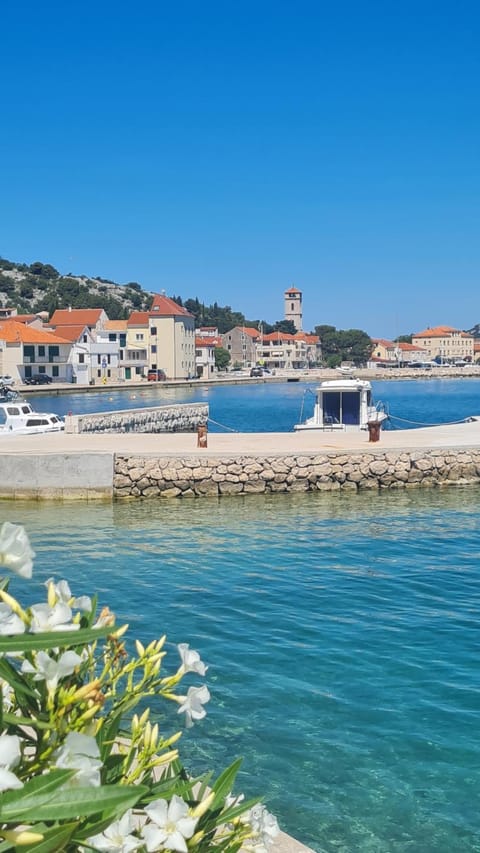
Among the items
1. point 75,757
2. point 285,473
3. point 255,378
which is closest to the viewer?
point 75,757

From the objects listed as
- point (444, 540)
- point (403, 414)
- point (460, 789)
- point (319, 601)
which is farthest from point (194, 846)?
point (403, 414)

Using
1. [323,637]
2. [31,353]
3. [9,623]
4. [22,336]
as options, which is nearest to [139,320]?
[31,353]

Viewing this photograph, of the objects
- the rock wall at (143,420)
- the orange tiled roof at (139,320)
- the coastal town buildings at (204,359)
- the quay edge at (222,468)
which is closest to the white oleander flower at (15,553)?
the quay edge at (222,468)

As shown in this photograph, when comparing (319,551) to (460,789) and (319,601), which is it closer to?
(319,601)

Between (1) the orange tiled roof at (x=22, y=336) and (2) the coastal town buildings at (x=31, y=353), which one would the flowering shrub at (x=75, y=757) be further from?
(1) the orange tiled roof at (x=22, y=336)

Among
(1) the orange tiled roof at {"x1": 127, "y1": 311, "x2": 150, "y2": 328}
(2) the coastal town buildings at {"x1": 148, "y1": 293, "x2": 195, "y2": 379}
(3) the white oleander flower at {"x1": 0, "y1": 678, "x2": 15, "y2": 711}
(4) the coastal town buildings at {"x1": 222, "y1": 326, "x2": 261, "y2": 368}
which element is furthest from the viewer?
(4) the coastal town buildings at {"x1": 222, "y1": 326, "x2": 261, "y2": 368}

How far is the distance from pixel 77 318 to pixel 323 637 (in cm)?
12330

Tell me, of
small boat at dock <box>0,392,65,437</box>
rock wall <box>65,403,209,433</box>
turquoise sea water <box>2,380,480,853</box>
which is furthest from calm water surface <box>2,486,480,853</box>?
small boat at dock <box>0,392,65,437</box>

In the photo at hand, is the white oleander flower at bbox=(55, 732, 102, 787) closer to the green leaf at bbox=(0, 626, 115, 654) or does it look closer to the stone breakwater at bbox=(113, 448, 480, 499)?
the green leaf at bbox=(0, 626, 115, 654)

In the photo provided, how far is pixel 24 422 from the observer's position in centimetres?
3522

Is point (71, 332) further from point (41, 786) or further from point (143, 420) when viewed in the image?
point (41, 786)

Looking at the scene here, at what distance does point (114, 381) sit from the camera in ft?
379

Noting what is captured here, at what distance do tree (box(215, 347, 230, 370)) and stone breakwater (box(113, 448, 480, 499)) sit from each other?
5845 inches

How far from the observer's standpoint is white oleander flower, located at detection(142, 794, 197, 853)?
8.21 feet
